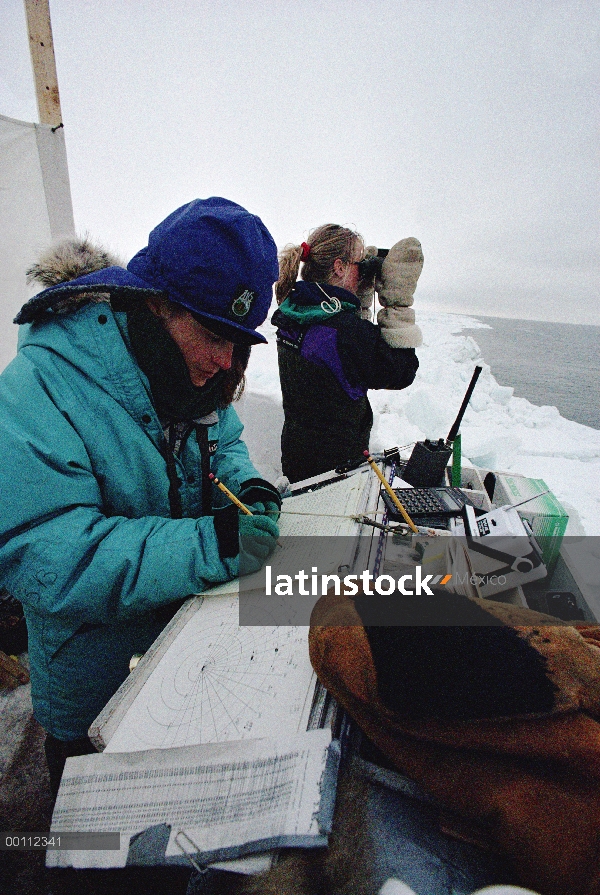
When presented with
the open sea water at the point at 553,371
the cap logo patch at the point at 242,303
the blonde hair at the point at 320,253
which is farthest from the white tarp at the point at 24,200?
the open sea water at the point at 553,371

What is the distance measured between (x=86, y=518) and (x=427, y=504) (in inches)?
41.7

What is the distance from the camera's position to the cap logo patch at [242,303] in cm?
93

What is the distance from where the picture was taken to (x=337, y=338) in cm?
178

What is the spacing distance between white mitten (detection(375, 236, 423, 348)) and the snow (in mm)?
1421

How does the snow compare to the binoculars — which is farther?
the snow

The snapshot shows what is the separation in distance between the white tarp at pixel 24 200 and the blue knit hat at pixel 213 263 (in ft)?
5.57

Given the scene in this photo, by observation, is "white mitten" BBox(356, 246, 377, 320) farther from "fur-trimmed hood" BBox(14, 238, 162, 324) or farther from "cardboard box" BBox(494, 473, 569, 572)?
"fur-trimmed hood" BBox(14, 238, 162, 324)

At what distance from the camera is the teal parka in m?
0.80

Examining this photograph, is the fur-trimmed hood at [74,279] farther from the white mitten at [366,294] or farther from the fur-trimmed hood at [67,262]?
the white mitten at [366,294]

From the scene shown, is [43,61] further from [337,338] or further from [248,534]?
[248,534]

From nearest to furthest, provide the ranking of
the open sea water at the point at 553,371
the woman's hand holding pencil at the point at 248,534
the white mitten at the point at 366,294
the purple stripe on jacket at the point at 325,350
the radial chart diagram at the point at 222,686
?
the radial chart diagram at the point at 222,686 → the woman's hand holding pencil at the point at 248,534 → the purple stripe on jacket at the point at 325,350 → the white mitten at the point at 366,294 → the open sea water at the point at 553,371

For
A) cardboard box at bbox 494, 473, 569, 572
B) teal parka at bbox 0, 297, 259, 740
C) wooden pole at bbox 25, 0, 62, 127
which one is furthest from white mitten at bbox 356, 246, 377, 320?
wooden pole at bbox 25, 0, 62, 127

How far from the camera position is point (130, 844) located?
1.90ft

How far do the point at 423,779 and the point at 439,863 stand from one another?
0.09 m
